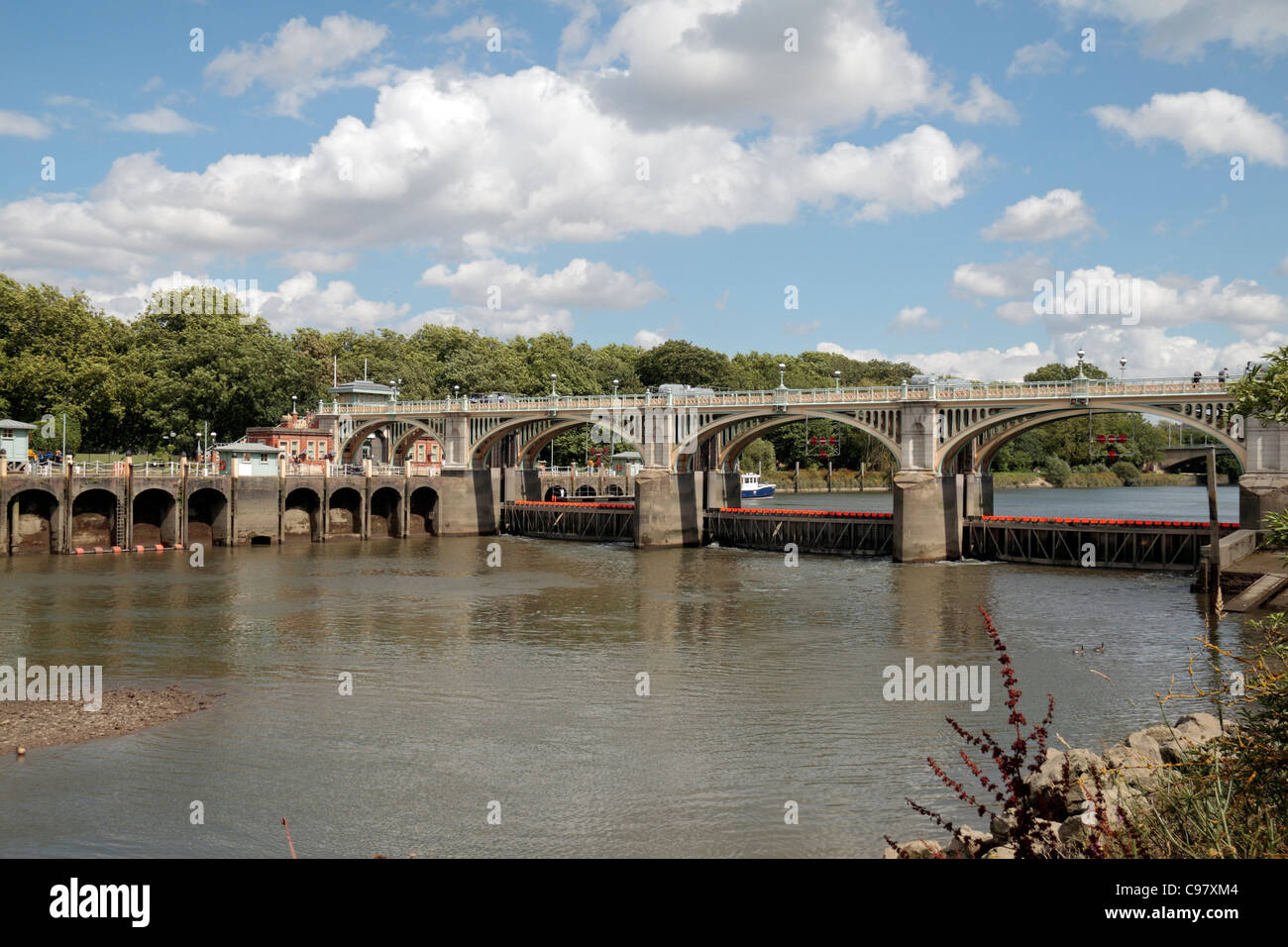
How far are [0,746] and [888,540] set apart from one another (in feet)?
176

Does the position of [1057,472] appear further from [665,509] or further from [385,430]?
[385,430]

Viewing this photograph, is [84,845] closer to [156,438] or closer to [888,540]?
[888,540]

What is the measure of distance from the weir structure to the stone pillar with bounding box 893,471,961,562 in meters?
0.09

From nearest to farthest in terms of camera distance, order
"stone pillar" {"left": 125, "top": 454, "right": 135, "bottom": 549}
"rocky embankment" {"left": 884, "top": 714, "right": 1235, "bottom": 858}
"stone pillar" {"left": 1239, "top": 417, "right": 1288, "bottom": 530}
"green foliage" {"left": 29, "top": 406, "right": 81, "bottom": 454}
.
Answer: "rocky embankment" {"left": 884, "top": 714, "right": 1235, "bottom": 858}, "stone pillar" {"left": 1239, "top": 417, "right": 1288, "bottom": 530}, "stone pillar" {"left": 125, "top": 454, "right": 135, "bottom": 549}, "green foliage" {"left": 29, "top": 406, "right": 81, "bottom": 454}

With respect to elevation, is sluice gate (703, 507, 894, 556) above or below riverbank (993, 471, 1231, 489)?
below

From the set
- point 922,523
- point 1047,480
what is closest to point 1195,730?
point 922,523

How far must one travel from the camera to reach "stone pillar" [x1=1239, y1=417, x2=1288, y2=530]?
2062 inches

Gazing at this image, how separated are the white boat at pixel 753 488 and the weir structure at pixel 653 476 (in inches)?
1468

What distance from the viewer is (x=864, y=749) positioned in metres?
23.4

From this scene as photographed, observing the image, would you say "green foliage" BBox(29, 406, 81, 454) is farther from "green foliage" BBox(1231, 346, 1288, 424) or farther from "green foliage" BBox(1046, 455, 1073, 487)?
"green foliage" BBox(1046, 455, 1073, 487)

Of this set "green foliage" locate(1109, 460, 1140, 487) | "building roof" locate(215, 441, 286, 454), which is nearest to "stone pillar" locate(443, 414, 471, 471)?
"building roof" locate(215, 441, 286, 454)

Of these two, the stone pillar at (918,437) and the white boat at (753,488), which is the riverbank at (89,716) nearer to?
the stone pillar at (918,437)

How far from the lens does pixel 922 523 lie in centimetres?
6319
